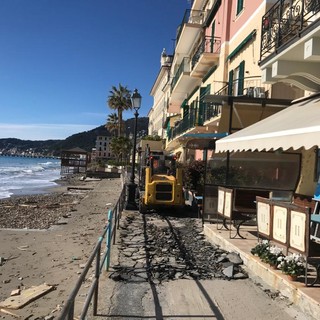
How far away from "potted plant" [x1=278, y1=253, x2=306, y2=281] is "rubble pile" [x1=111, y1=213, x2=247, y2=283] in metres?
1.06

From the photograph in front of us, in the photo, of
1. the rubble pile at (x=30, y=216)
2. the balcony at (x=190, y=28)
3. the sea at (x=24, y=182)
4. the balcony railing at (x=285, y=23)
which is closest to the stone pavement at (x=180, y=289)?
the balcony railing at (x=285, y=23)

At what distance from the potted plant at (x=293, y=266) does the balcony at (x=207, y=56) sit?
1710 cm

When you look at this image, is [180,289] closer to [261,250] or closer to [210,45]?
[261,250]

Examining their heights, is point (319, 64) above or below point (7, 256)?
above

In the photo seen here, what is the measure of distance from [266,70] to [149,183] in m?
6.90

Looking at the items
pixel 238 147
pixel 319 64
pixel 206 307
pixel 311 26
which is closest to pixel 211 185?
pixel 238 147

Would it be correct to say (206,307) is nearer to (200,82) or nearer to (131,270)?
(131,270)

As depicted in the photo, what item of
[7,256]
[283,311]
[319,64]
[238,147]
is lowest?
[7,256]

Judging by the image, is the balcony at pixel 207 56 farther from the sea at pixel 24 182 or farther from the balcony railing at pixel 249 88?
the sea at pixel 24 182

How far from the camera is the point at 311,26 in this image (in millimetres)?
7387

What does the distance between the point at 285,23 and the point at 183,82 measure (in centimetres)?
2185

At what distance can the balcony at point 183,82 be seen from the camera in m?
28.6

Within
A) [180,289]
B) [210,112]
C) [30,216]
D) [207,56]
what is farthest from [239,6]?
[180,289]

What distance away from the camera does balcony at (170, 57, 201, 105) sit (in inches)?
1125
